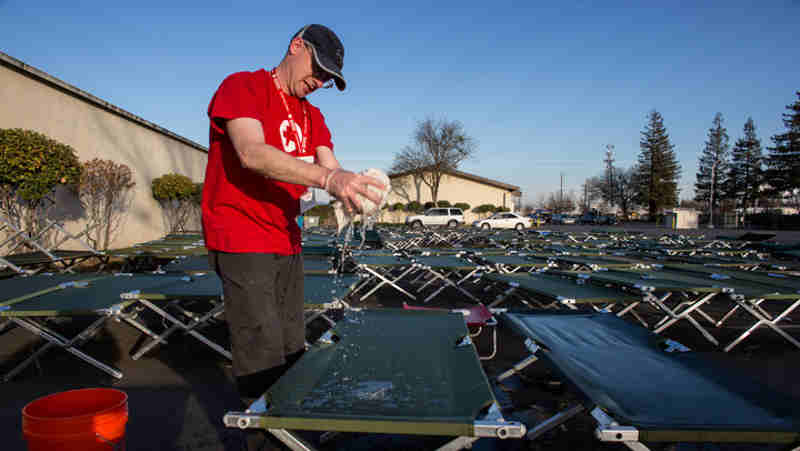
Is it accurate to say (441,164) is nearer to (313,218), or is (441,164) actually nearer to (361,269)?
(313,218)

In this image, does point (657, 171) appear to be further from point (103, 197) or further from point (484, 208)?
point (103, 197)

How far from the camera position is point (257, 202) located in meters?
1.42

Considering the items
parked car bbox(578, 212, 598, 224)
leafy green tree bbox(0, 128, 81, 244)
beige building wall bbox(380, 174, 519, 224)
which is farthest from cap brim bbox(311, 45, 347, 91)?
parked car bbox(578, 212, 598, 224)

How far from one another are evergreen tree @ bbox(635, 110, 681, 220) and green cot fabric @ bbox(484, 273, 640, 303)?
49130mm

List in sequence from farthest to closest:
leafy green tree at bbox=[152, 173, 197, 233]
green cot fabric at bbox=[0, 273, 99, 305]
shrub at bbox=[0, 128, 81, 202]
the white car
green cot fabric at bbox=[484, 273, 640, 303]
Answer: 1. the white car
2. leafy green tree at bbox=[152, 173, 197, 233]
3. shrub at bbox=[0, 128, 81, 202]
4. green cot fabric at bbox=[484, 273, 640, 303]
5. green cot fabric at bbox=[0, 273, 99, 305]

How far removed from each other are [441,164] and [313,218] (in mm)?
17493

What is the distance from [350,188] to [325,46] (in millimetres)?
629

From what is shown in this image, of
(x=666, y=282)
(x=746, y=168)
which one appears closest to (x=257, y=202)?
(x=666, y=282)

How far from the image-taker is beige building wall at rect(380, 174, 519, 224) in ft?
122

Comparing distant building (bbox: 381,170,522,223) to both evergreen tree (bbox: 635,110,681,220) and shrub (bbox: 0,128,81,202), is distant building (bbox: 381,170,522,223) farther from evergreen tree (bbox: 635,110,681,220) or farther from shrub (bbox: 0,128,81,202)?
shrub (bbox: 0,128,81,202)

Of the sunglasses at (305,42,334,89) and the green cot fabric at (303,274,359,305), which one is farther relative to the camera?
the green cot fabric at (303,274,359,305)

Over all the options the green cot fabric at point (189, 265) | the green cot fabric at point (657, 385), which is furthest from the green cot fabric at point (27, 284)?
the green cot fabric at point (657, 385)

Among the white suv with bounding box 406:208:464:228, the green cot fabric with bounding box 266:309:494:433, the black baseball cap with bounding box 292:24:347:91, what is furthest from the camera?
the white suv with bounding box 406:208:464:228

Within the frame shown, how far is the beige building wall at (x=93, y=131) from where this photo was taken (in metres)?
7.84
